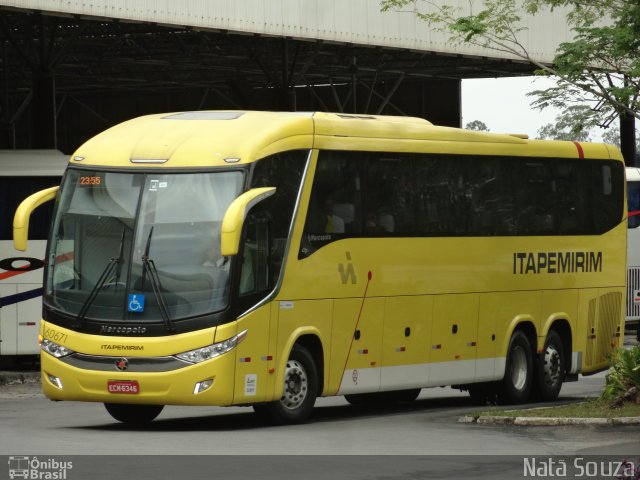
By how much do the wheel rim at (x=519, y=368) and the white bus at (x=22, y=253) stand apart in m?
8.91

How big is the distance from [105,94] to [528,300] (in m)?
46.3

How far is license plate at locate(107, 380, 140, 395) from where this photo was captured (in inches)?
677

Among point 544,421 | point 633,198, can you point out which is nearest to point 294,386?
point 544,421

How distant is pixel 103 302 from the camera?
17594 millimetres

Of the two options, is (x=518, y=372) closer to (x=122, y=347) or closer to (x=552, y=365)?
(x=552, y=365)

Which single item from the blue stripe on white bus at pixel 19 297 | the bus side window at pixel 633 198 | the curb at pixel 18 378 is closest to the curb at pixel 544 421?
the curb at pixel 18 378

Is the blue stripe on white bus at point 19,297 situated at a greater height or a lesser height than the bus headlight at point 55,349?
lesser

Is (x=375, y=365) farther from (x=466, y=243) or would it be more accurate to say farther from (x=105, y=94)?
(x=105, y=94)

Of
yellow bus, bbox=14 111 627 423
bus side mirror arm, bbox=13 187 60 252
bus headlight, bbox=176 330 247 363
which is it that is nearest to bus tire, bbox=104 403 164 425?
yellow bus, bbox=14 111 627 423

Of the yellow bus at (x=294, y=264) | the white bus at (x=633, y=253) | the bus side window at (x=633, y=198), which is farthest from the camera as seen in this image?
the bus side window at (x=633, y=198)

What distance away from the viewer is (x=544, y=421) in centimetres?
1823

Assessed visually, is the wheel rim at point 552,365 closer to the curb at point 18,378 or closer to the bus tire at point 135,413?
the bus tire at point 135,413

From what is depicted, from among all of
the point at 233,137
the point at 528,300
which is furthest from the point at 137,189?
the point at 528,300

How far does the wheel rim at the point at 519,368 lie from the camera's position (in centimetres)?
2284
